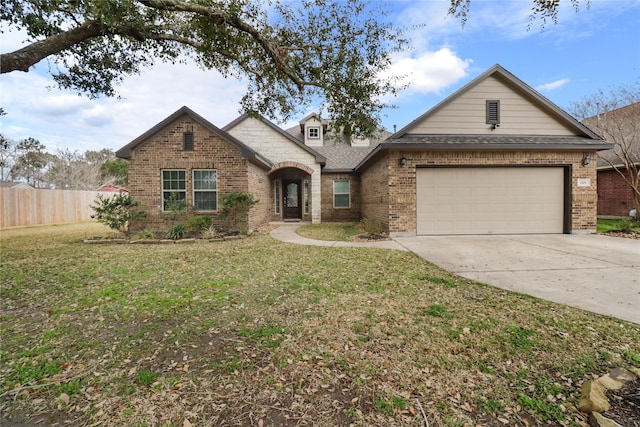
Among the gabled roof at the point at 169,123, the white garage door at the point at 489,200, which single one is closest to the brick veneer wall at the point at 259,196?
the gabled roof at the point at 169,123

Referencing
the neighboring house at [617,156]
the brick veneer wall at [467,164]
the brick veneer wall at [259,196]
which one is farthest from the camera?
the neighboring house at [617,156]

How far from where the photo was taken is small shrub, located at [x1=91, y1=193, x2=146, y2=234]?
32.6 feet

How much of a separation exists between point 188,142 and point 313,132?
29.9ft

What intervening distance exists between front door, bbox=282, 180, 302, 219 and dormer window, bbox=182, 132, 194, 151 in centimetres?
765

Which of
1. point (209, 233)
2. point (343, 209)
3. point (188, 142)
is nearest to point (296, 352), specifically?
point (209, 233)

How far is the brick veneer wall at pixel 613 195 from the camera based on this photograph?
1520cm

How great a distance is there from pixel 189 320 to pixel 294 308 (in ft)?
4.34

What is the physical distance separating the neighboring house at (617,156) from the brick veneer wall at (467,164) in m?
5.00

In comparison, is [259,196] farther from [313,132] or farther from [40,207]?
[40,207]

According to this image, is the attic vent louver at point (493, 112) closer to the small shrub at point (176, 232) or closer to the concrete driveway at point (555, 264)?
the concrete driveway at point (555, 264)

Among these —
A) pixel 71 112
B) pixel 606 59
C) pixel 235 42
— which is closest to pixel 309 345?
pixel 235 42

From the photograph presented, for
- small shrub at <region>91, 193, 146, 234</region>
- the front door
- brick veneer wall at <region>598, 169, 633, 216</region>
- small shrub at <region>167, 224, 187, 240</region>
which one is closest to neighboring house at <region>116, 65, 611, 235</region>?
small shrub at <region>91, 193, 146, 234</region>

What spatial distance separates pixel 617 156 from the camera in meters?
14.8

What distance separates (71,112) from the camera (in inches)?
800
